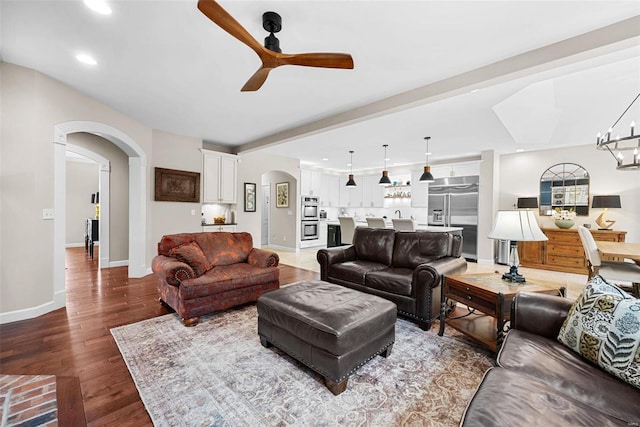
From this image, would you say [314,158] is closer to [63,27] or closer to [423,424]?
[63,27]

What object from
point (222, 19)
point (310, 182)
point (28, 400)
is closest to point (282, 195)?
point (310, 182)

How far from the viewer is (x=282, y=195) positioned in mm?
8016

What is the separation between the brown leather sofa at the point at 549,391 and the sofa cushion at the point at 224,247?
302cm

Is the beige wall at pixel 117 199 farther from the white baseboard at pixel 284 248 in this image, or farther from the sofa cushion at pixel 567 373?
the sofa cushion at pixel 567 373

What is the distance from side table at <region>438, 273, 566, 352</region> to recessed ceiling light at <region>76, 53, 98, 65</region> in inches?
161

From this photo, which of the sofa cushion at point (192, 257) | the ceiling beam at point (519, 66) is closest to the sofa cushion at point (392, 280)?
the sofa cushion at point (192, 257)

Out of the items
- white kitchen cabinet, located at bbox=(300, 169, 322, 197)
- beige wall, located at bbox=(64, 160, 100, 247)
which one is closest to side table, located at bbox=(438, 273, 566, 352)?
white kitchen cabinet, located at bbox=(300, 169, 322, 197)

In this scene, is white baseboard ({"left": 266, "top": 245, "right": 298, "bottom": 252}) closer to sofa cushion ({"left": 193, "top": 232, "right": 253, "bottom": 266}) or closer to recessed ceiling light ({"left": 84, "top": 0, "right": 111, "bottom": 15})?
sofa cushion ({"left": 193, "top": 232, "right": 253, "bottom": 266})

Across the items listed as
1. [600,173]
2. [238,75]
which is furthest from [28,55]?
[600,173]

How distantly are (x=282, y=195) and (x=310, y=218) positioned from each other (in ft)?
3.60

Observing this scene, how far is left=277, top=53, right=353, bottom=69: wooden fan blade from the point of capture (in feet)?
6.45

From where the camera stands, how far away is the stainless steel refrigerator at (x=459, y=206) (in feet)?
20.7

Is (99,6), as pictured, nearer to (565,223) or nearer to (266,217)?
(266,217)

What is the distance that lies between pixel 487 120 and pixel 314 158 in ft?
13.8
